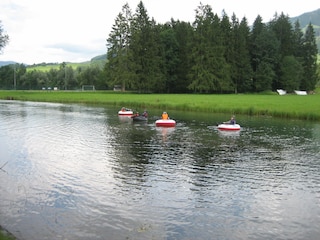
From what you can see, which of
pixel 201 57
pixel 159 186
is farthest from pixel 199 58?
pixel 159 186

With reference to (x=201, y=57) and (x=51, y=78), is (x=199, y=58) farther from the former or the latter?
(x=51, y=78)

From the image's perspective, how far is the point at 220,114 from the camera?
157ft

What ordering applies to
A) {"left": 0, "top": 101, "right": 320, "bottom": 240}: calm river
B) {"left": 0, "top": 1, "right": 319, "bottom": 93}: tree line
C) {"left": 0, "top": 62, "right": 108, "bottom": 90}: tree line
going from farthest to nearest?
{"left": 0, "top": 62, "right": 108, "bottom": 90}: tree line → {"left": 0, "top": 1, "right": 319, "bottom": 93}: tree line → {"left": 0, "top": 101, "right": 320, "bottom": 240}: calm river

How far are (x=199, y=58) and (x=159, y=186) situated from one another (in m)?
75.3

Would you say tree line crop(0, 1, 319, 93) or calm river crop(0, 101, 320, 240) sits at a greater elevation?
tree line crop(0, 1, 319, 93)

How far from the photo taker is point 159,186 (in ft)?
50.6

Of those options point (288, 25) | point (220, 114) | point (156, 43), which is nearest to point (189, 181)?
point (220, 114)

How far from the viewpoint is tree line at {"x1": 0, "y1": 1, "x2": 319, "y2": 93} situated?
293 ft

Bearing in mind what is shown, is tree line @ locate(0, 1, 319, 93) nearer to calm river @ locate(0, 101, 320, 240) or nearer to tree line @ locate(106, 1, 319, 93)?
tree line @ locate(106, 1, 319, 93)

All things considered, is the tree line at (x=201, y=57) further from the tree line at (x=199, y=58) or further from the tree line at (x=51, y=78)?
the tree line at (x=51, y=78)

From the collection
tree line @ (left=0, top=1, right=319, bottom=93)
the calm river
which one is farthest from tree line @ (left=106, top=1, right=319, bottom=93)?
the calm river

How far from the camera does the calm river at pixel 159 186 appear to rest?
11109mm

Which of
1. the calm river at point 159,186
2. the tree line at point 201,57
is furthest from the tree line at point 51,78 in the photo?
the calm river at point 159,186

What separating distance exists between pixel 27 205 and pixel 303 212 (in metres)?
9.56
